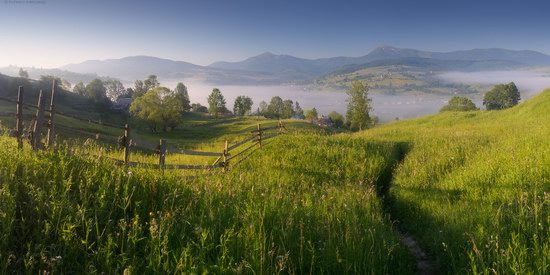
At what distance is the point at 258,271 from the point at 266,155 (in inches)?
450

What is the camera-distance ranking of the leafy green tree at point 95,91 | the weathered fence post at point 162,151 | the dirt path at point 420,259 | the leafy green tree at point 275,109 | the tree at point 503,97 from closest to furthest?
the dirt path at point 420,259 < the weathered fence post at point 162,151 < the tree at point 503,97 < the leafy green tree at point 95,91 < the leafy green tree at point 275,109

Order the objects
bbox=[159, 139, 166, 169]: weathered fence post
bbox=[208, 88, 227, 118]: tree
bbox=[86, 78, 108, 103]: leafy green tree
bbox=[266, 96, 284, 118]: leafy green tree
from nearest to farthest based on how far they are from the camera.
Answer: bbox=[159, 139, 166, 169]: weathered fence post → bbox=[208, 88, 227, 118]: tree → bbox=[86, 78, 108, 103]: leafy green tree → bbox=[266, 96, 284, 118]: leafy green tree

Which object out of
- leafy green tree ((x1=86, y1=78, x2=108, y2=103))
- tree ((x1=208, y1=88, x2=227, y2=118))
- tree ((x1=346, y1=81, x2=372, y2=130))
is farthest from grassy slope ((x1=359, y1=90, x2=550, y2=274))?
leafy green tree ((x1=86, y1=78, x2=108, y2=103))

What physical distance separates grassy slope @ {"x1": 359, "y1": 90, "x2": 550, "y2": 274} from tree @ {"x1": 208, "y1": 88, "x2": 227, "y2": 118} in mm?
127753

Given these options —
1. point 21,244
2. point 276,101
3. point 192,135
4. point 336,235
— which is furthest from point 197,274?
point 276,101

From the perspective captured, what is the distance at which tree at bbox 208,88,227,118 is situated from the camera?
449 feet

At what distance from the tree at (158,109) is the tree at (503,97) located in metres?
103

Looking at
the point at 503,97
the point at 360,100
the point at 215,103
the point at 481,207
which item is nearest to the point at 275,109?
the point at 215,103

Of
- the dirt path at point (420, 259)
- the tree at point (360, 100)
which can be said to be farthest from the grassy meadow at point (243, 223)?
the tree at point (360, 100)

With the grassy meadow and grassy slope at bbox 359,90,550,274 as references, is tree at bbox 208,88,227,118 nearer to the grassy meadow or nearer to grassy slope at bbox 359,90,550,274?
grassy slope at bbox 359,90,550,274

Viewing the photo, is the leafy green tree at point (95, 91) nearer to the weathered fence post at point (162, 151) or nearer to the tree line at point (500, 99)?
the tree line at point (500, 99)

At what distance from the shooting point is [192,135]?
3378 inches

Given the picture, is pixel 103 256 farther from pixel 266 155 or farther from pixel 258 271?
pixel 266 155

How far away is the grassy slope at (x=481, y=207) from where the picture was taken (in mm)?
4422
